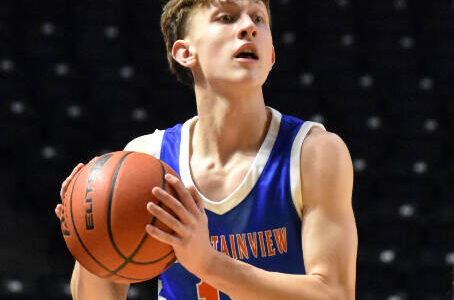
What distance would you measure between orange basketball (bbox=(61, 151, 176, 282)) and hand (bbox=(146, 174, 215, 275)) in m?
0.06

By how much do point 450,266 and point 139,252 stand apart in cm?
301

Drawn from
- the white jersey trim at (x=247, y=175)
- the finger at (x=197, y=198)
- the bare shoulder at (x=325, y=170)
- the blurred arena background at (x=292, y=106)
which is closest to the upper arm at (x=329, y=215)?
the bare shoulder at (x=325, y=170)

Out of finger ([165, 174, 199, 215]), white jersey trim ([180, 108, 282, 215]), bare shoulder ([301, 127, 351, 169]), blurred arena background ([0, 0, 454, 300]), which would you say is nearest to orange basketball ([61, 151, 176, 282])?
finger ([165, 174, 199, 215])

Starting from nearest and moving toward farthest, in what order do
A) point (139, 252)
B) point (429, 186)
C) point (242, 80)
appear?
point (139, 252) < point (242, 80) < point (429, 186)

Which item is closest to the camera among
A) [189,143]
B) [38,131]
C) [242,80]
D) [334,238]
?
[334,238]

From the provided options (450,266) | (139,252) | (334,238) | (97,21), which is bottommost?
(450,266)

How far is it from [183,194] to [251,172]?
1.75ft

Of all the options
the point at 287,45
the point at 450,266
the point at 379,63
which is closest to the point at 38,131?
the point at 287,45

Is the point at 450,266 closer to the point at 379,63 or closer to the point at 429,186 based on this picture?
the point at 429,186

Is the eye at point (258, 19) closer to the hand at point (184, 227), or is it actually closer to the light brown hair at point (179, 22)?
the light brown hair at point (179, 22)

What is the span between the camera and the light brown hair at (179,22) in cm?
201

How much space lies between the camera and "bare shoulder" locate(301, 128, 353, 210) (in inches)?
68.5

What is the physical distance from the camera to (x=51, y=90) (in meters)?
3.95

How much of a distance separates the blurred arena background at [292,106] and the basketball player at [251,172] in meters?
1.77
